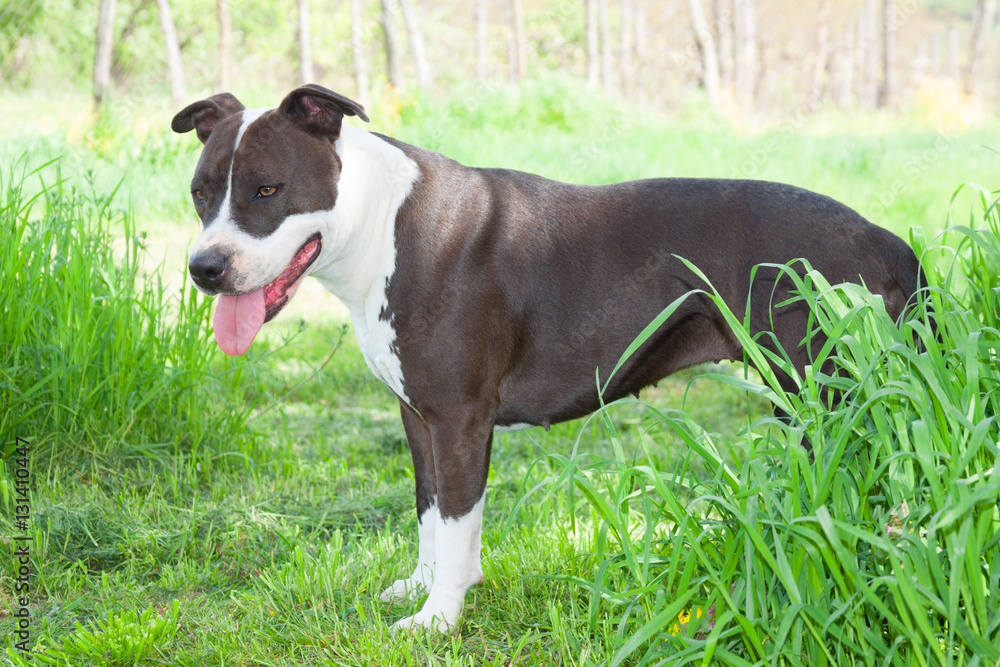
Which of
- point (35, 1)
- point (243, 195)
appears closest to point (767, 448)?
point (243, 195)

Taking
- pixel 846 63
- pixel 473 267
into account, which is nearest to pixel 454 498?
pixel 473 267

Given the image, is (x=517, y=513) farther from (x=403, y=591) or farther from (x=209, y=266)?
(x=209, y=266)

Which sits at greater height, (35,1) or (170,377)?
(35,1)

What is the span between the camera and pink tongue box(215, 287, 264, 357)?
2.41 meters

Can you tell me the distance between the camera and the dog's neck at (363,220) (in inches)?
95.1

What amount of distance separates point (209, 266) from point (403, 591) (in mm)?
1158

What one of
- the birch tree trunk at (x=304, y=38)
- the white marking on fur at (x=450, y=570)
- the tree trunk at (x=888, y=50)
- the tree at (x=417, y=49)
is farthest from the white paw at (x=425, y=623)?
the tree trunk at (x=888, y=50)

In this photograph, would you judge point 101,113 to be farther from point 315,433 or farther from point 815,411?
point 815,411

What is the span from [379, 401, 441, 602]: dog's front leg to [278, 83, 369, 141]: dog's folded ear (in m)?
0.87

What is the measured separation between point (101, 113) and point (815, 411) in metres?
8.44

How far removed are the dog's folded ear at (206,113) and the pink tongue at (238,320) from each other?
0.60m

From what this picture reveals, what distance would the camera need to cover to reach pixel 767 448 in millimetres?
1933

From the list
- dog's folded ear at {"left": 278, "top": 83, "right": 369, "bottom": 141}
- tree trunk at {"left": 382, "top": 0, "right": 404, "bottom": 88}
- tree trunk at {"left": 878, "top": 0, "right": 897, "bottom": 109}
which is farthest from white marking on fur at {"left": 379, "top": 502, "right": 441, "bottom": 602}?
tree trunk at {"left": 878, "top": 0, "right": 897, "bottom": 109}

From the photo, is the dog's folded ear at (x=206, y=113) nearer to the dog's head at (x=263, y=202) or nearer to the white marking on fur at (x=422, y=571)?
the dog's head at (x=263, y=202)
